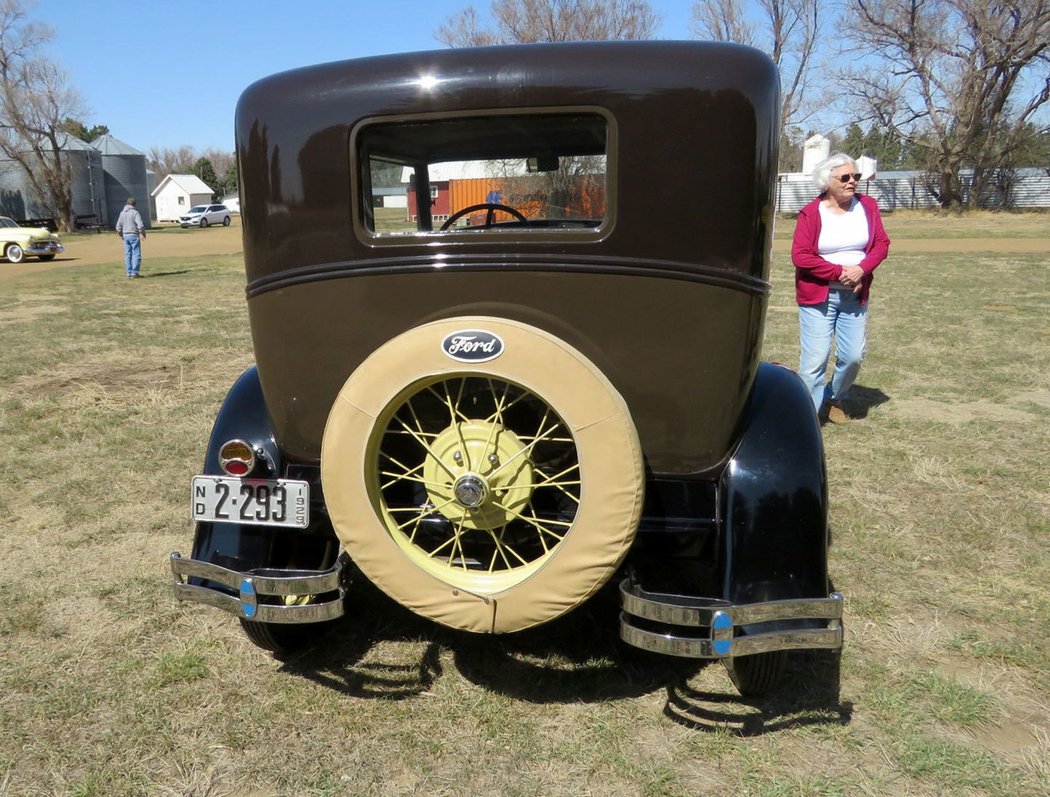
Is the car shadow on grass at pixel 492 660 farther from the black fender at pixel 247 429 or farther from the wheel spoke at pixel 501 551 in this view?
the black fender at pixel 247 429

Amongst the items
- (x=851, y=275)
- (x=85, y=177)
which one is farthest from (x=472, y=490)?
(x=85, y=177)

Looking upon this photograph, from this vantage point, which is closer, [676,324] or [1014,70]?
[676,324]

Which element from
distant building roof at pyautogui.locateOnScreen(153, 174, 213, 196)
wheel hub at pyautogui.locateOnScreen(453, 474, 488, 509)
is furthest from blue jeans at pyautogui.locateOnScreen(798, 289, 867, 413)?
distant building roof at pyautogui.locateOnScreen(153, 174, 213, 196)

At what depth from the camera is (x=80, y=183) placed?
41562 mm

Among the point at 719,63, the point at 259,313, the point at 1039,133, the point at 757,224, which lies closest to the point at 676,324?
the point at 757,224

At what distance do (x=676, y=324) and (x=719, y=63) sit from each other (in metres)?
0.73

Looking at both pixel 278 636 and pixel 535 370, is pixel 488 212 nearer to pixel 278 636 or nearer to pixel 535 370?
pixel 535 370

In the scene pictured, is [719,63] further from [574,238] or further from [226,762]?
[226,762]

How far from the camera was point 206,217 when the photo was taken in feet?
157


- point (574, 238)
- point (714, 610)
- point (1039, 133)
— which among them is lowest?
point (714, 610)

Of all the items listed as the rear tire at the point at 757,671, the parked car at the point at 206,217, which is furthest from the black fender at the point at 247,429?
the parked car at the point at 206,217

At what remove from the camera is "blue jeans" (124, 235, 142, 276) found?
16.2 metres

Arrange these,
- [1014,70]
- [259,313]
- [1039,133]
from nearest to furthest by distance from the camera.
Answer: [259,313], [1014,70], [1039,133]

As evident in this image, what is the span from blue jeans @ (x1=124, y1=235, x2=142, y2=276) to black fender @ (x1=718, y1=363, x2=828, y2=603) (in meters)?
16.3
